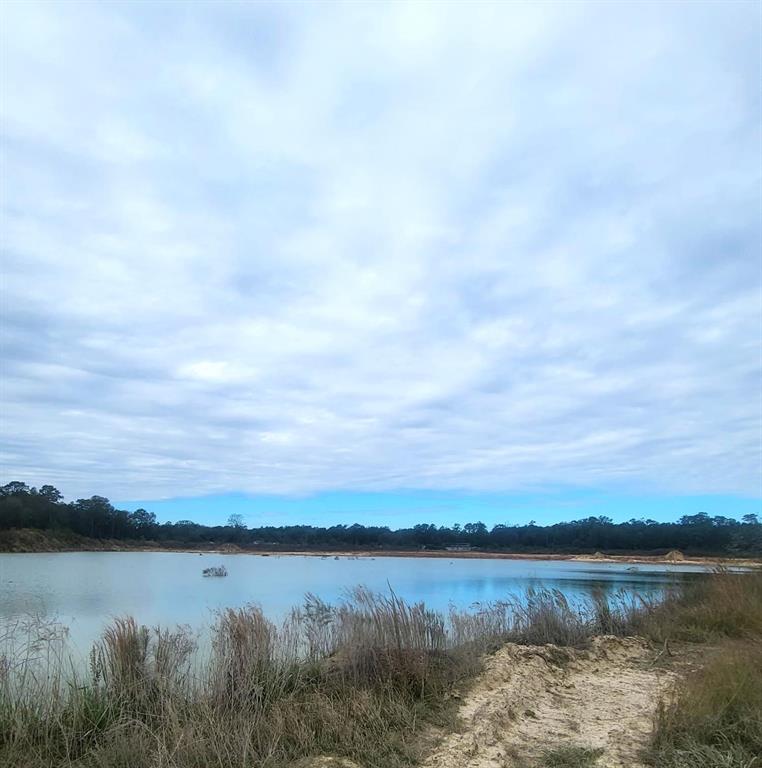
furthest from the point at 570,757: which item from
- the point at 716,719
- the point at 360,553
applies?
the point at 360,553

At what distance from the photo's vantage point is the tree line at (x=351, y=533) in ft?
313

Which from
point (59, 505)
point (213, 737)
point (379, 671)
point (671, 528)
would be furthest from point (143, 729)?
A: point (59, 505)

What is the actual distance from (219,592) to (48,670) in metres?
21.6

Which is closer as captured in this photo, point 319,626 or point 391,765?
point 391,765

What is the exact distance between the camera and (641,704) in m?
8.66

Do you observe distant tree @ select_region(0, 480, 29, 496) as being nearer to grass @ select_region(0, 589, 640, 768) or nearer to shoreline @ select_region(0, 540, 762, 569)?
shoreline @ select_region(0, 540, 762, 569)

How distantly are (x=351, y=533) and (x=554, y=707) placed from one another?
136122 millimetres

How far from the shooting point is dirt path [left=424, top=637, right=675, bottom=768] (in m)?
6.62

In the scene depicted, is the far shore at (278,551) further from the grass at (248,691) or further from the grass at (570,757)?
the grass at (570,757)

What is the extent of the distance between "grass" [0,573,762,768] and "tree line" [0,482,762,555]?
61214 millimetres

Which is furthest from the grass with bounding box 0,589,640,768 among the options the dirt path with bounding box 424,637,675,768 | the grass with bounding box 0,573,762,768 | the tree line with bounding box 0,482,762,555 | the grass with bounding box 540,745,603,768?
the tree line with bounding box 0,482,762,555

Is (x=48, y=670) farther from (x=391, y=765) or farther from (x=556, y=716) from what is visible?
(x=556, y=716)

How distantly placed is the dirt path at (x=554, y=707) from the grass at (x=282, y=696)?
0.33 m

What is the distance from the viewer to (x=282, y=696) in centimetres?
839
